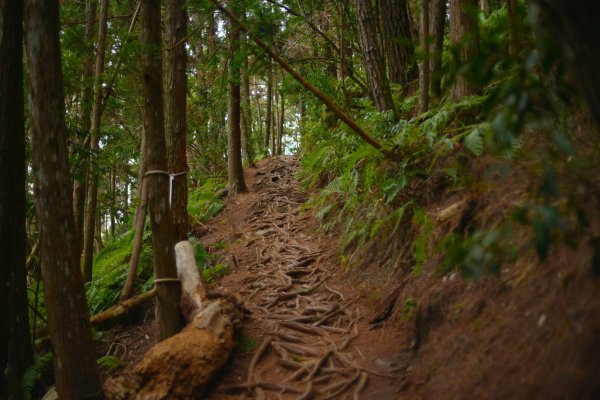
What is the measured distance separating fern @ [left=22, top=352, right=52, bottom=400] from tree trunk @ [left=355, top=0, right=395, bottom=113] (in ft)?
18.4

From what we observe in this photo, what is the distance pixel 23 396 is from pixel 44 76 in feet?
11.4

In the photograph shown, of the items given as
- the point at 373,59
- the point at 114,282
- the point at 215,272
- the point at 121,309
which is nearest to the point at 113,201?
the point at 114,282

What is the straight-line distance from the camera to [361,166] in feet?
22.9

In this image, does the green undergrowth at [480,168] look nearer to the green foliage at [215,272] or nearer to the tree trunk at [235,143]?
the green foliage at [215,272]

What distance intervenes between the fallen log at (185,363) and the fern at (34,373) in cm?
148

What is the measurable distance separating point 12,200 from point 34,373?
6.34 feet

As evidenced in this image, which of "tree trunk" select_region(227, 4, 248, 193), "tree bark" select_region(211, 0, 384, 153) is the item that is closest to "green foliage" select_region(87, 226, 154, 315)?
"tree trunk" select_region(227, 4, 248, 193)

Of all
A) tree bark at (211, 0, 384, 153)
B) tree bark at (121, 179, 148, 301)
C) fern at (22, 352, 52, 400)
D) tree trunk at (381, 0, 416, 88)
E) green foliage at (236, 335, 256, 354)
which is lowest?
fern at (22, 352, 52, 400)

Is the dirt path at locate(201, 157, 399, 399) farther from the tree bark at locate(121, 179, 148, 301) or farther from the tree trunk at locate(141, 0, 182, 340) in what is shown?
the tree bark at locate(121, 179, 148, 301)

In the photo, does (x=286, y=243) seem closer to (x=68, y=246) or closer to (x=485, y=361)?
(x=68, y=246)

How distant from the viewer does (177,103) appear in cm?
745

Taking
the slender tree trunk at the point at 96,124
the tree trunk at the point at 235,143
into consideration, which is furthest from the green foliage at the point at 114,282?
the tree trunk at the point at 235,143

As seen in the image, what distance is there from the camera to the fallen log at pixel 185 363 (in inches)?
151

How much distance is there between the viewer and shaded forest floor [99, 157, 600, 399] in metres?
2.32
